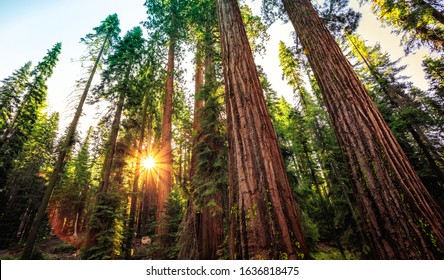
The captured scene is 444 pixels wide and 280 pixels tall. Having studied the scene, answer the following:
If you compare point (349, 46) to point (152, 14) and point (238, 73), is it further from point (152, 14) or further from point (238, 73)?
point (238, 73)

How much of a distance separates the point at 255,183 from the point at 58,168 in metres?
12.9

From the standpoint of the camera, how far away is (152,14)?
973 cm

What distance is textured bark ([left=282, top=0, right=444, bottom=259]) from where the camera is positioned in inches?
64.3

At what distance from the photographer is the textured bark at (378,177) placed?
5.36 ft

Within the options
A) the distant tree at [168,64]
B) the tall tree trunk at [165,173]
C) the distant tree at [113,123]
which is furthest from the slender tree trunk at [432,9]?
the distant tree at [113,123]

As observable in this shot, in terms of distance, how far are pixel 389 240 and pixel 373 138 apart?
1053mm

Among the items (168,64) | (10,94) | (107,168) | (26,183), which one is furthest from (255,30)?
(26,183)

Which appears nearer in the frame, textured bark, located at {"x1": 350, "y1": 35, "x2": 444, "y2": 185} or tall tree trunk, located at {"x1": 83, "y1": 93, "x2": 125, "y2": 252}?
tall tree trunk, located at {"x1": 83, "y1": 93, "x2": 125, "y2": 252}

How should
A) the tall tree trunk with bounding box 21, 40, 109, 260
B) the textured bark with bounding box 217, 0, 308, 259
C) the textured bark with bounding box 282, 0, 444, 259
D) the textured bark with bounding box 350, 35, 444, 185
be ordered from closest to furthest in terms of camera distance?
the textured bark with bounding box 217, 0, 308, 259
the textured bark with bounding box 282, 0, 444, 259
the tall tree trunk with bounding box 21, 40, 109, 260
the textured bark with bounding box 350, 35, 444, 185

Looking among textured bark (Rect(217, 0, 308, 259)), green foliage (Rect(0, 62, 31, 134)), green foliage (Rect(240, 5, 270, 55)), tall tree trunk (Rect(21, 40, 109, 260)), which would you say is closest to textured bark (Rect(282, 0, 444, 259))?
textured bark (Rect(217, 0, 308, 259))

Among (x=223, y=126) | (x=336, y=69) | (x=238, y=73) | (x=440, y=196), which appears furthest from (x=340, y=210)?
(x=238, y=73)

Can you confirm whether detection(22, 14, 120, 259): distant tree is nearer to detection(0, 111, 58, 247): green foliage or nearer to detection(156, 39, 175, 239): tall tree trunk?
detection(156, 39, 175, 239): tall tree trunk

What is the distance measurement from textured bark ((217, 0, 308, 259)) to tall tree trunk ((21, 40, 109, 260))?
12277 mm

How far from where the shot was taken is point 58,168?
407 inches
